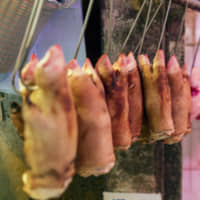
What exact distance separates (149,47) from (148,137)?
0.53 metres

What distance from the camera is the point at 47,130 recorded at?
466 millimetres

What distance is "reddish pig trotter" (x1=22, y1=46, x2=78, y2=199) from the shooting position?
47cm

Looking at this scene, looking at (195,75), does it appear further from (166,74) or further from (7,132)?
(7,132)

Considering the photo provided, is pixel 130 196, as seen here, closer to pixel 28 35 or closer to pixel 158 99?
pixel 158 99

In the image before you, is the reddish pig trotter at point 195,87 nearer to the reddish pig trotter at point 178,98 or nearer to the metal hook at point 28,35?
the reddish pig trotter at point 178,98

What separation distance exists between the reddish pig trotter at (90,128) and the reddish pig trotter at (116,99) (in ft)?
0.33

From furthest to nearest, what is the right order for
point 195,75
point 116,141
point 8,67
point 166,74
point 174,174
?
point 174,174
point 8,67
point 195,75
point 166,74
point 116,141

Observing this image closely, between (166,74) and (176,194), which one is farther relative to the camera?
(176,194)

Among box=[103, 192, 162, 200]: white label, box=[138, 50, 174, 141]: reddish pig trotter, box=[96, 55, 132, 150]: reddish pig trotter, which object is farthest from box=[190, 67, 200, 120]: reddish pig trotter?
box=[103, 192, 162, 200]: white label

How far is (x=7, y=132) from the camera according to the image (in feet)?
4.03

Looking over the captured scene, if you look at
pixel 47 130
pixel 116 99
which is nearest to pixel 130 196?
pixel 116 99

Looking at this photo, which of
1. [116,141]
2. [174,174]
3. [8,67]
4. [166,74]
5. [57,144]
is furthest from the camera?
[174,174]

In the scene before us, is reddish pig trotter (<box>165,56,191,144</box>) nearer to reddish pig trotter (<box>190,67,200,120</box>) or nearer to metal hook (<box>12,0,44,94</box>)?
reddish pig trotter (<box>190,67,200,120</box>)

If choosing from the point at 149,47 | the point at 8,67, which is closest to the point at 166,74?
the point at 149,47
